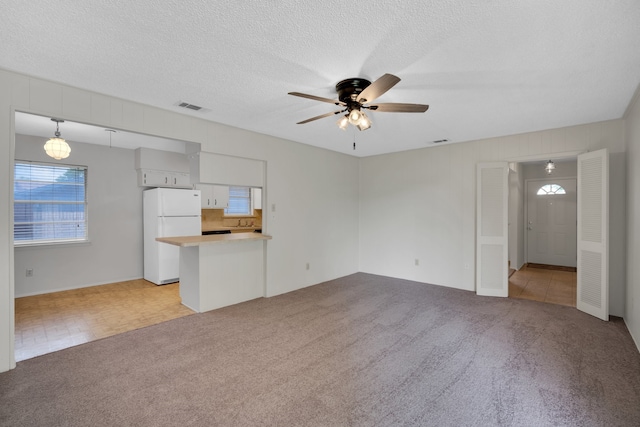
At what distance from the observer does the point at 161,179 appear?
5.91 m

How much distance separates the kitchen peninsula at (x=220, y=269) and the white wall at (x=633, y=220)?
14.2 ft

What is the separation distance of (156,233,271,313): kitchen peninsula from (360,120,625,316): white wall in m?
2.63

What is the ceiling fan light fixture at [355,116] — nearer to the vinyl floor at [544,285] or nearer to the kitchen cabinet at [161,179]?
the vinyl floor at [544,285]

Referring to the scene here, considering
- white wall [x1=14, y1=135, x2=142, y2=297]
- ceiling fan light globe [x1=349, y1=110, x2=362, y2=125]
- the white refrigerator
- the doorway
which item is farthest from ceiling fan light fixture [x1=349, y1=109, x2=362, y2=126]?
the doorway

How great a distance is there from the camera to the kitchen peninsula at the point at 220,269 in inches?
155

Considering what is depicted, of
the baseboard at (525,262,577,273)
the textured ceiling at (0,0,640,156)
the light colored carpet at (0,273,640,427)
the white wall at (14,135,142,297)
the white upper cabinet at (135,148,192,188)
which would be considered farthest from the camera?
the baseboard at (525,262,577,273)

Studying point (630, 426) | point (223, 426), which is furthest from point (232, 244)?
point (630, 426)

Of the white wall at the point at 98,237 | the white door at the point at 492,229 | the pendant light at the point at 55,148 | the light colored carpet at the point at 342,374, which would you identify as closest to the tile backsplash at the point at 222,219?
the white wall at the point at 98,237

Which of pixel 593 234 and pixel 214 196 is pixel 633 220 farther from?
pixel 214 196

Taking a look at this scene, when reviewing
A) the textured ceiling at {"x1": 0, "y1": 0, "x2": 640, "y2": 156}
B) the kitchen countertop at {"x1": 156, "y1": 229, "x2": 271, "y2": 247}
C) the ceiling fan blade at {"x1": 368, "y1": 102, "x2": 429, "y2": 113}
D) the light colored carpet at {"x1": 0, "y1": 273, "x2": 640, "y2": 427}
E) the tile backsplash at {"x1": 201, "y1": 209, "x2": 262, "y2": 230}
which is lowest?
the light colored carpet at {"x1": 0, "y1": 273, "x2": 640, "y2": 427}

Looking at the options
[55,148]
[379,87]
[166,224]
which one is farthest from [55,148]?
[379,87]

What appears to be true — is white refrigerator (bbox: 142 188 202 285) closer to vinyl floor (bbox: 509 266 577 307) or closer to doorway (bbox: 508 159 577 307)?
vinyl floor (bbox: 509 266 577 307)

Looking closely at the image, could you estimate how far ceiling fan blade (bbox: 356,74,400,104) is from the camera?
6.66ft

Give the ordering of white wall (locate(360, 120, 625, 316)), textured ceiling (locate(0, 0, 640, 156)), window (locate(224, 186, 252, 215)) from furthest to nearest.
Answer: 1. window (locate(224, 186, 252, 215))
2. white wall (locate(360, 120, 625, 316))
3. textured ceiling (locate(0, 0, 640, 156))
